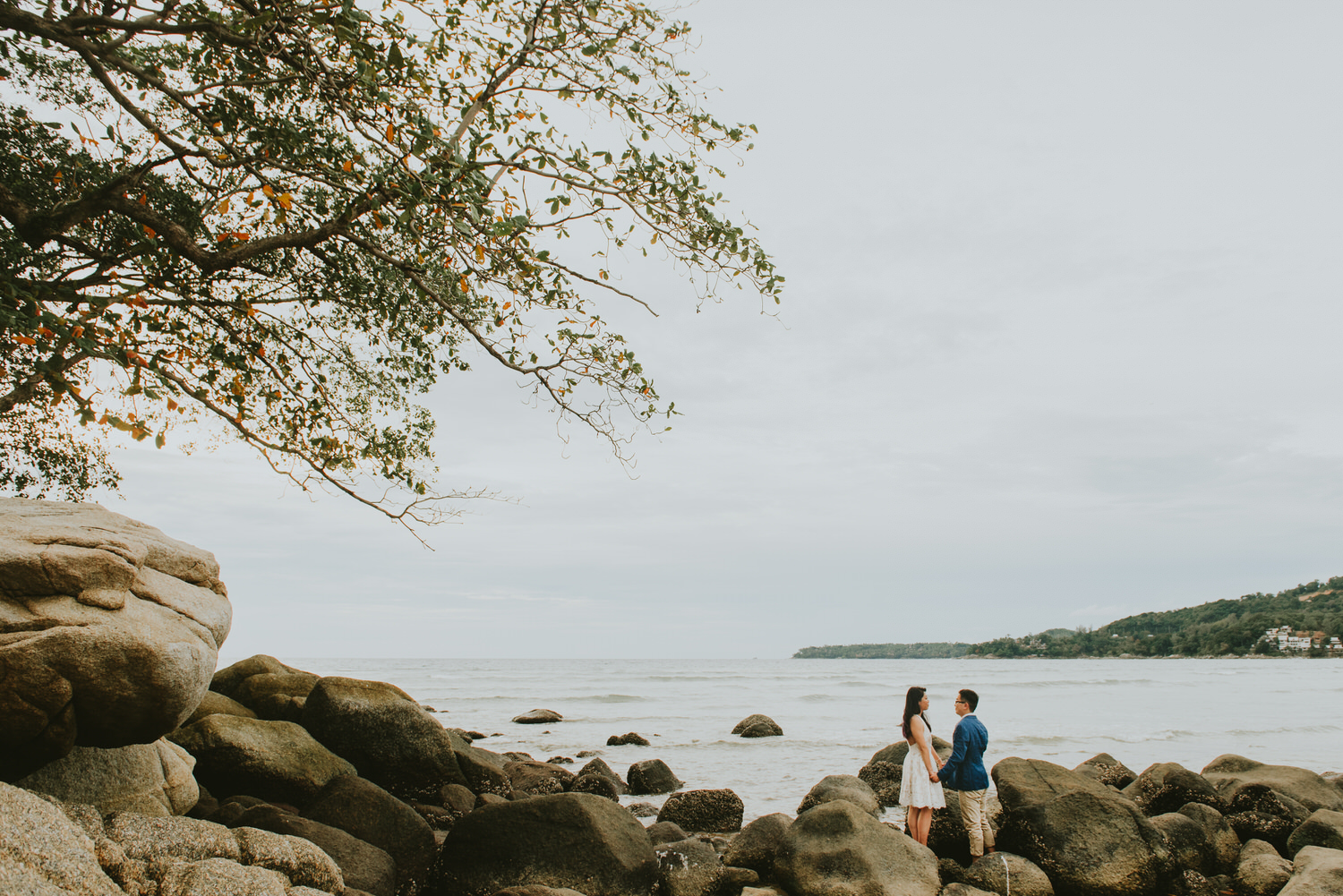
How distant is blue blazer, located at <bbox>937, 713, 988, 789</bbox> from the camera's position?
8.80m

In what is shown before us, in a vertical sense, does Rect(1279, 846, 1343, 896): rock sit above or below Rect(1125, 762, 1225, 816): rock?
above

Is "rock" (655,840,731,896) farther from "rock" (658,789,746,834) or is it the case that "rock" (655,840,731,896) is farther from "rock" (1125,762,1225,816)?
"rock" (1125,762,1225,816)

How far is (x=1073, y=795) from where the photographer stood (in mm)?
8430

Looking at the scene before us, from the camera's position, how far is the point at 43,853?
3799 millimetres

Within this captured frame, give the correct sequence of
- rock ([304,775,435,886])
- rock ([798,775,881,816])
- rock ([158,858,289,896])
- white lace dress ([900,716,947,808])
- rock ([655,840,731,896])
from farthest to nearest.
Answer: rock ([798,775,881,816]), white lace dress ([900,716,947,808]), rock ([655,840,731,896]), rock ([304,775,435,886]), rock ([158,858,289,896])

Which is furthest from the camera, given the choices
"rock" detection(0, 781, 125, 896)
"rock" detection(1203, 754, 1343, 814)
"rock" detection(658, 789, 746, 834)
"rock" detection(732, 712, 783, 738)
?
"rock" detection(732, 712, 783, 738)

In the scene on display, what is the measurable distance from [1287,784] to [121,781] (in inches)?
575

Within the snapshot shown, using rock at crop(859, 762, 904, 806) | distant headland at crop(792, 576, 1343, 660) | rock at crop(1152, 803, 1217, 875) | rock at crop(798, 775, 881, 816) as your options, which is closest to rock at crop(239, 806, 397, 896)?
rock at crop(798, 775, 881, 816)

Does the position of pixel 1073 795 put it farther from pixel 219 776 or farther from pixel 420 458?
pixel 219 776

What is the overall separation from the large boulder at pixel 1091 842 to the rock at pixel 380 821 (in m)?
6.19

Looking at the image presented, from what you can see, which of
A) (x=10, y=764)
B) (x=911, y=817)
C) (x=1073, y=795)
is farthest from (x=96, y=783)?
(x=1073, y=795)

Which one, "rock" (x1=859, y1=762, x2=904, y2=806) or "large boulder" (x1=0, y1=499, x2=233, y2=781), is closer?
"large boulder" (x1=0, y1=499, x2=233, y2=781)

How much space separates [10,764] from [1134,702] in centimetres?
4105

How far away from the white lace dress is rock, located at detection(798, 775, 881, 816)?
2428 millimetres
